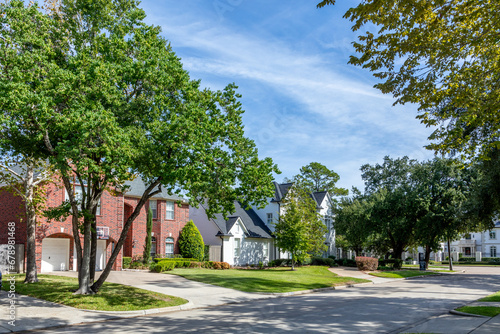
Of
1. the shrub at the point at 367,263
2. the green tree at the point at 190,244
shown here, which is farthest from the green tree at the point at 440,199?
the green tree at the point at 190,244

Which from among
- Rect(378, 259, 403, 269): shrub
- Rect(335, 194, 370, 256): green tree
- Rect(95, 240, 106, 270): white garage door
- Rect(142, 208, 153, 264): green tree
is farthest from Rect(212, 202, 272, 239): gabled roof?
Rect(378, 259, 403, 269): shrub

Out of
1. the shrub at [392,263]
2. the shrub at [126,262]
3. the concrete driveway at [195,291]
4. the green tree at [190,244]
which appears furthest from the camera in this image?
the shrub at [392,263]

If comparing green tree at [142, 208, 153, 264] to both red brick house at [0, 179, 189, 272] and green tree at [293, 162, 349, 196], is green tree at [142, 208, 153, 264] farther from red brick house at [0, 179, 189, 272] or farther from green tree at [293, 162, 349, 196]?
green tree at [293, 162, 349, 196]

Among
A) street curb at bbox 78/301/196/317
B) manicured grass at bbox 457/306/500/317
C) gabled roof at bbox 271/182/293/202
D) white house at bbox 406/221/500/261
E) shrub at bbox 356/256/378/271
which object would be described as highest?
gabled roof at bbox 271/182/293/202

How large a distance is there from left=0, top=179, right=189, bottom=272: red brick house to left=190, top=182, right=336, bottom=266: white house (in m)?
3.93

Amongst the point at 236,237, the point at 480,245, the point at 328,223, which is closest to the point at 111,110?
the point at 236,237

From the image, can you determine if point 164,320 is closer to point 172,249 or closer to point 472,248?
point 172,249

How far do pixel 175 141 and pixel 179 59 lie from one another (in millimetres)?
3849

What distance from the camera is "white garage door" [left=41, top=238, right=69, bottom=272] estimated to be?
27.6 m

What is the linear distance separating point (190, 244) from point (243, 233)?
7289 millimetres

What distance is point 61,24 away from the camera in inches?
630

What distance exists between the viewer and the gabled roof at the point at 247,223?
41.8 meters

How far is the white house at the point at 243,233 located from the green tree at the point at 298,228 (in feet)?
5.66

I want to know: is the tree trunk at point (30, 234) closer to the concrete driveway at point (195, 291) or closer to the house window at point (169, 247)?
the concrete driveway at point (195, 291)
